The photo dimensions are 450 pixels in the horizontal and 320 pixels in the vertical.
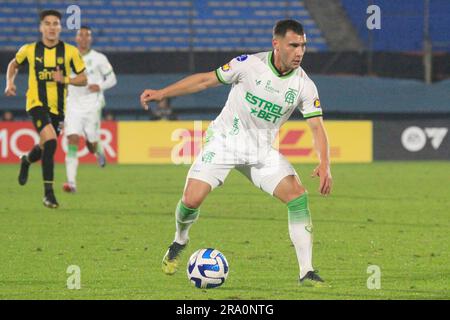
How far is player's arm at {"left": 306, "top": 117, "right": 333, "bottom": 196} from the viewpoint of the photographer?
795 cm

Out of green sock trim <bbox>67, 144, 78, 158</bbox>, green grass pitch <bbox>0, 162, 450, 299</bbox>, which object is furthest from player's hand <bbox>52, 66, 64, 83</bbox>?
green sock trim <bbox>67, 144, 78, 158</bbox>

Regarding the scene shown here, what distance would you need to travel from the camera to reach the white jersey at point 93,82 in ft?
58.4

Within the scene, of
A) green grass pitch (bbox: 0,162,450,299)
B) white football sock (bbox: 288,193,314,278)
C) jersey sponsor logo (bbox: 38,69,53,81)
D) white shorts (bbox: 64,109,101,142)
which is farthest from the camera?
white shorts (bbox: 64,109,101,142)

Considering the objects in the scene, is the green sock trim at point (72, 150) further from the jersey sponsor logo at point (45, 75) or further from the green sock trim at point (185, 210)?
the green sock trim at point (185, 210)

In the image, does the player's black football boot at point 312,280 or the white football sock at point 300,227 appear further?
the white football sock at point 300,227

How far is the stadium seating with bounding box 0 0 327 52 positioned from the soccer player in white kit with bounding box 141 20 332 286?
1932 cm

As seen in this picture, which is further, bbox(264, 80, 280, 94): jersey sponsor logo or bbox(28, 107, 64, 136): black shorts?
Result: bbox(28, 107, 64, 136): black shorts

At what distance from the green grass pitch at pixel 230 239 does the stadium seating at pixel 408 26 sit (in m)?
6.21

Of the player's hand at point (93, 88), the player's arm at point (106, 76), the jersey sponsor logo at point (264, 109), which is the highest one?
the player's arm at point (106, 76)

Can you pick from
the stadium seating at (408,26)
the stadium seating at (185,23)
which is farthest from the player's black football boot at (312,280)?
the stadium seating at (185,23)

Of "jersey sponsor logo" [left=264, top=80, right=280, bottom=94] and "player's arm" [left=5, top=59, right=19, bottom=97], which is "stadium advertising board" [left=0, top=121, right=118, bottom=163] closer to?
"player's arm" [left=5, top=59, right=19, bottom=97]

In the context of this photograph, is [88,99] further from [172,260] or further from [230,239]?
[172,260]

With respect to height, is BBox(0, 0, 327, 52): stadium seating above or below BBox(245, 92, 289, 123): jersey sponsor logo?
above

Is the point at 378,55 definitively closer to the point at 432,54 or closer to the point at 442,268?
the point at 432,54
